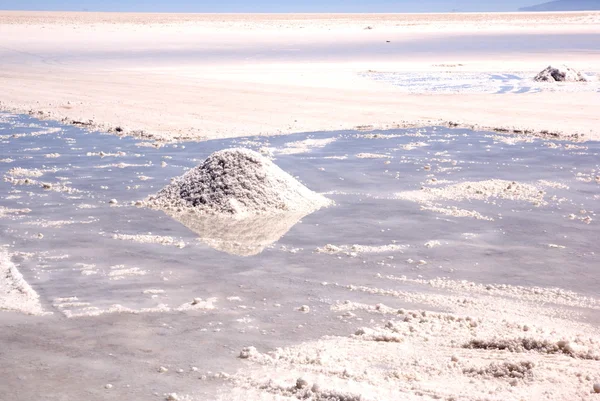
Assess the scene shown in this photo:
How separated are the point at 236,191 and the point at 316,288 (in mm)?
2083

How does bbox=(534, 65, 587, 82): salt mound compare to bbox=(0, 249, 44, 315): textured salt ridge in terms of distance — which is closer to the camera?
bbox=(0, 249, 44, 315): textured salt ridge

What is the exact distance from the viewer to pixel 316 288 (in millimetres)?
4633

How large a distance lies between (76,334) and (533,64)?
2238cm

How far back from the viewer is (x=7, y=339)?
382cm

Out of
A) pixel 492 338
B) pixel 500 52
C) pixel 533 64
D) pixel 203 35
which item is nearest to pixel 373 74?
pixel 533 64

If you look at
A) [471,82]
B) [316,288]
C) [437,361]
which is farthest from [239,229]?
[471,82]

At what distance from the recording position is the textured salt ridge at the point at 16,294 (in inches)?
166

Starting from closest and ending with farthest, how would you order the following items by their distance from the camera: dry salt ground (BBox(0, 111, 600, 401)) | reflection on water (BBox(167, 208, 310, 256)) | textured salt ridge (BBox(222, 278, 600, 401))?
textured salt ridge (BBox(222, 278, 600, 401)) → dry salt ground (BBox(0, 111, 600, 401)) → reflection on water (BBox(167, 208, 310, 256))

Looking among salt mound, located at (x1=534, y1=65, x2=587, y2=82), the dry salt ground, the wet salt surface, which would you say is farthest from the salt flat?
the dry salt ground

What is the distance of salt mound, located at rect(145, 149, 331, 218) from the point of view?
6.47m

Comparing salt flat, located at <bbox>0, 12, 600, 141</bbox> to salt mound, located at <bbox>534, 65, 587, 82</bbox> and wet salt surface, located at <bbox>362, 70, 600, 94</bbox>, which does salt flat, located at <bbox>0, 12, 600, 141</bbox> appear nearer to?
wet salt surface, located at <bbox>362, 70, 600, 94</bbox>

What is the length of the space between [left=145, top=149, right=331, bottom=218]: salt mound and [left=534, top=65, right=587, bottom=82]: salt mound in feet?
42.6

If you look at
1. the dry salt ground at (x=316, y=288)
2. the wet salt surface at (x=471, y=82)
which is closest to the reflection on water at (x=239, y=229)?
the dry salt ground at (x=316, y=288)

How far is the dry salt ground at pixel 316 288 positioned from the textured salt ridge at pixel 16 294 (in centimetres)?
2
